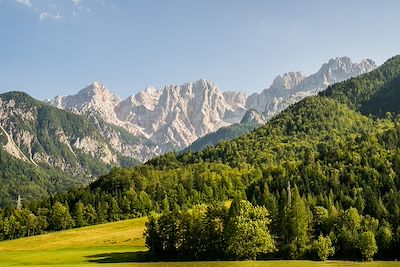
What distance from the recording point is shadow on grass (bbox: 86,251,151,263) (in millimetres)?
123688

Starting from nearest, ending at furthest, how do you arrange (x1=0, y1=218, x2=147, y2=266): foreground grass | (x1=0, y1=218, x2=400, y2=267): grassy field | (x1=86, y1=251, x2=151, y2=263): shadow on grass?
(x1=0, y1=218, x2=400, y2=267): grassy field < (x1=86, y1=251, x2=151, y2=263): shadow on grass < (x1=0, y1=218, x2=147, y2=266): foreground grass

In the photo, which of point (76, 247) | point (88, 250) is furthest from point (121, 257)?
point (76, 247)

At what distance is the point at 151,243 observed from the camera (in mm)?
132375

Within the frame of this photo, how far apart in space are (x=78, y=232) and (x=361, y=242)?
111495mm

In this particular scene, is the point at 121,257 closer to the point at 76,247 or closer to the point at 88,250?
the point at 88,250

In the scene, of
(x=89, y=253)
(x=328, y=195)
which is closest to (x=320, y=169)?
(x=328, y=195)

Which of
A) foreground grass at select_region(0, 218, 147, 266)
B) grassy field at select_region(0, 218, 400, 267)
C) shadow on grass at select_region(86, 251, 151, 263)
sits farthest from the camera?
foreground grass at select_region(0, 218, 147, 266)

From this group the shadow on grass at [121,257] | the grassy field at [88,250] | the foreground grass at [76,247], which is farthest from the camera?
the foreground grass at [76,247]

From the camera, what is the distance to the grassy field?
381 feet

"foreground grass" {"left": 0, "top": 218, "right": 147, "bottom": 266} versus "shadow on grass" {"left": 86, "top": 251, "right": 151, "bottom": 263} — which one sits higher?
"foreground grass" {"left": 0, "top": 218, "right": 147, "bottom": 266}

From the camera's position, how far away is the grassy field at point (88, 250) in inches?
4568

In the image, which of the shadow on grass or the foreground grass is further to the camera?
the foreground grass

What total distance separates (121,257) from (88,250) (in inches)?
991

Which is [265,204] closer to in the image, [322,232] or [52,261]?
[322,232]
